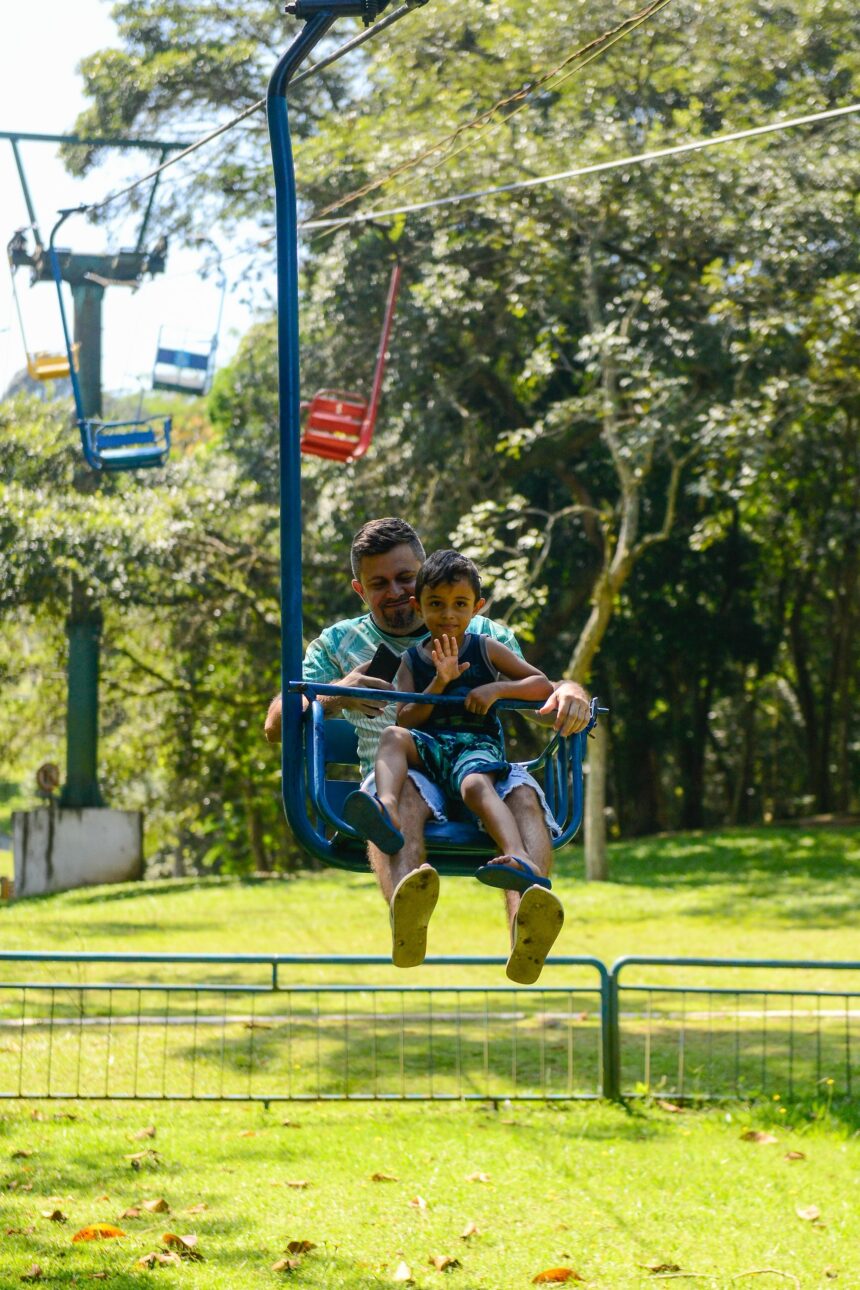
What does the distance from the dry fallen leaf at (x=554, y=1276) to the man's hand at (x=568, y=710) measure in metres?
3.28

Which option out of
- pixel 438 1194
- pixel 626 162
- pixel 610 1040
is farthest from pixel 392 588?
pixel 610 1040

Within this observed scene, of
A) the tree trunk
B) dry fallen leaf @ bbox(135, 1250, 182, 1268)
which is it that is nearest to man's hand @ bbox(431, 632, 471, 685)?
dry fallen leaf @ bbox(135, 1250, 182, 1268)

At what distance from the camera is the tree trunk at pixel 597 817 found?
19.4 metres

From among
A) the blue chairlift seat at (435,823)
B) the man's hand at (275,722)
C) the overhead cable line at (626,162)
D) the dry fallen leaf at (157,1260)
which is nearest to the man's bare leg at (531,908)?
the blue chairlift seat at (435,823)

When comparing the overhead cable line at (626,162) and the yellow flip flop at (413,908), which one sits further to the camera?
the overhead cable line at (626,162)

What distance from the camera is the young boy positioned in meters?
4.01

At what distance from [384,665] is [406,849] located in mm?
566

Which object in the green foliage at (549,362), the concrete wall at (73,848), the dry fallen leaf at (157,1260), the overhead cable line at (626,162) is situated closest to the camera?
the dry fallen leaf at (157,1260)

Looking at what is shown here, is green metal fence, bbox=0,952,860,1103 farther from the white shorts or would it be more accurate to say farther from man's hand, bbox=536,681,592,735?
man's hand, bbox=536,681,592,735

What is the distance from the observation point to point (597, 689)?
28.4 meters

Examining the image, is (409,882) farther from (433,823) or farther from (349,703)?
(349,703)

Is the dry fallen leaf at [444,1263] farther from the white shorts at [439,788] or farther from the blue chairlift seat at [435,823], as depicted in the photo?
the white shorts at [439,788]

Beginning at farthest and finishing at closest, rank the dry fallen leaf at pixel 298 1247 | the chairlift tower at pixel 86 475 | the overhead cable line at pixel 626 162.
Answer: the chairlift tower at pixel 86 475, the overhead cable line at pixel 626 162, the dry fallen leaf at pixel 298 1247

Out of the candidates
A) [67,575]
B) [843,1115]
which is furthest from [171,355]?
[843,1115]
